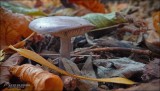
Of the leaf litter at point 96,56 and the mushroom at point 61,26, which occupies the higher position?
the mushroom at point 61,26

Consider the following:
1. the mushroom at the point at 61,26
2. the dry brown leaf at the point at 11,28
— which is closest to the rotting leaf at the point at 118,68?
the mushroom at the point at 61,26

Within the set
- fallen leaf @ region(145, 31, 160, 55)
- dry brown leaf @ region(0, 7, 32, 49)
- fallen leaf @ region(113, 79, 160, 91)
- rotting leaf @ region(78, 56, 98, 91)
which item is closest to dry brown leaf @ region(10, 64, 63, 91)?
rotting leaf @ region(78, 56, 98, 91)

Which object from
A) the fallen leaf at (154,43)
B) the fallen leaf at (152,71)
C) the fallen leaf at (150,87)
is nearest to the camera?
the fallen leaf at (150,87)

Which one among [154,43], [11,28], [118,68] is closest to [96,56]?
[118,68]

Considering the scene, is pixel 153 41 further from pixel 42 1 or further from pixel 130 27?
pixel 42 1

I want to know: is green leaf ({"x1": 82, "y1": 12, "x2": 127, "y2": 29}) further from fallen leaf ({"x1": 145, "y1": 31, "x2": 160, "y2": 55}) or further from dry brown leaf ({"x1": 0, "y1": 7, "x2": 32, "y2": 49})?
dry brown leaf ({"x1": 0, "y1": 7, "x2": 32, "y2": 49})

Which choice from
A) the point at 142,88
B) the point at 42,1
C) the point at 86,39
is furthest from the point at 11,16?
the point at 42,1

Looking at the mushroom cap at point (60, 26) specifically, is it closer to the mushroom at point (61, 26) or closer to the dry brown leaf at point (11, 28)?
the mushroom at point (61, 26)
